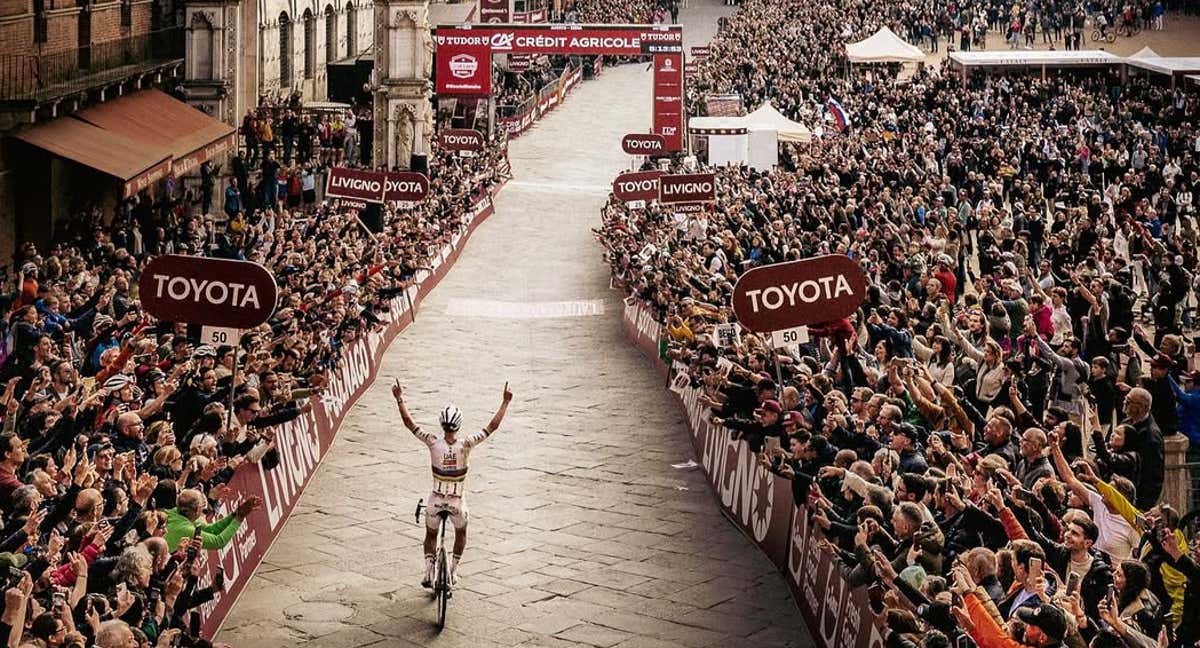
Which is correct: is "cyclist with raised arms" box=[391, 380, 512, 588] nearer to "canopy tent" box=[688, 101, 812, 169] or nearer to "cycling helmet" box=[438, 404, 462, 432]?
"cycling helmet" box=[438, 404, 462, 432]

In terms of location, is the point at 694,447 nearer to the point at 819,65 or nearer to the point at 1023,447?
the point at 1023,447

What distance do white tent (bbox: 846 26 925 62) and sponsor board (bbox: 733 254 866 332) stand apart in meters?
37.9

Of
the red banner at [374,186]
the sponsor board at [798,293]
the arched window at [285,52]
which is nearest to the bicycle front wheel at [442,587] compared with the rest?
the sponsor board at [798,293]

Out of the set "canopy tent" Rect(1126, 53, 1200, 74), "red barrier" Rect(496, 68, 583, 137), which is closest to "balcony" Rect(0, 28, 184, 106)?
"red barrier" Rect(496, 68, 583, 137)

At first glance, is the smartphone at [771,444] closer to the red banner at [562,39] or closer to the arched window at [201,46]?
the arched window at [201,46]

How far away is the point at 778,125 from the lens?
43.6 meters

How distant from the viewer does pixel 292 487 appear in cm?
1777

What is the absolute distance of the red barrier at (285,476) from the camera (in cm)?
1424

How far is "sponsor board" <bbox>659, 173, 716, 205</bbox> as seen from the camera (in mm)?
30219

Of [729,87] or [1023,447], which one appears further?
[729,87]

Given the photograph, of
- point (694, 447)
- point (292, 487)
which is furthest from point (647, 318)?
point (292, 487)

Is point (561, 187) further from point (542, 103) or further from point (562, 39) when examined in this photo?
point (542, 103)

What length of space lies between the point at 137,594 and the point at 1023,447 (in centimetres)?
617

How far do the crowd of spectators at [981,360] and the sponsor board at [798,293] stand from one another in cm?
74
